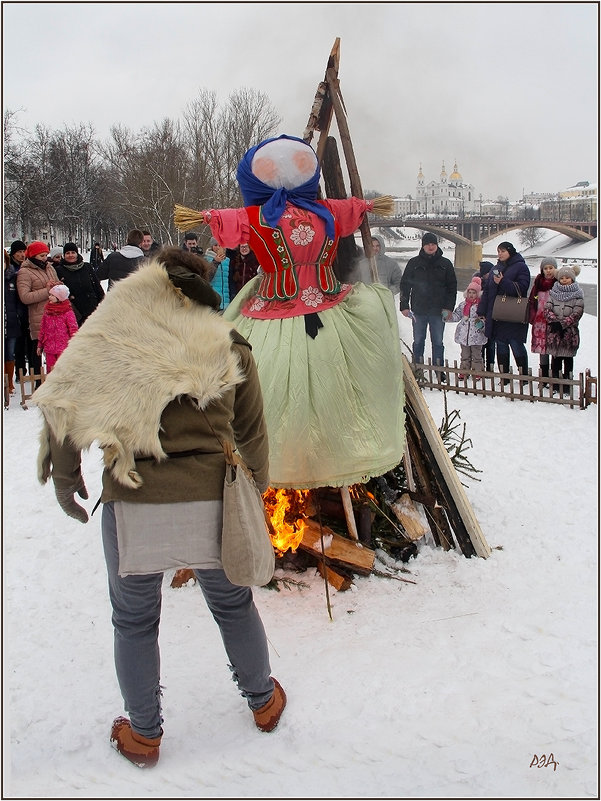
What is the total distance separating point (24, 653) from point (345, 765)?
170 cm

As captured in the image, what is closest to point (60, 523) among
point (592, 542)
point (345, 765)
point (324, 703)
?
point (324, 703)

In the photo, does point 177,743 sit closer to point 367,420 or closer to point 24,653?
point 24,653

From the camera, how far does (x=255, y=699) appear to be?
2.66 meters

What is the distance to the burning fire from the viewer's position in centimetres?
375

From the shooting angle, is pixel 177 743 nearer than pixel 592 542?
Yes

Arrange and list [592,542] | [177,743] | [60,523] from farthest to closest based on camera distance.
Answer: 1. [60,523]
2. [592,542]
3. [177,743]

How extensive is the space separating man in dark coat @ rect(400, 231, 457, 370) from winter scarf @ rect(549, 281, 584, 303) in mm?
1233

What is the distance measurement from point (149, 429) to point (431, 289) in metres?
6.88

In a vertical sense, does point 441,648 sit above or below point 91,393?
below

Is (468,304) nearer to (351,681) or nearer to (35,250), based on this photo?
(35,250)

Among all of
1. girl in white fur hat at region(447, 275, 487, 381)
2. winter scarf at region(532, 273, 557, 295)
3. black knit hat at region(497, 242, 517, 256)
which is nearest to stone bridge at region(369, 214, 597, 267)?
girl in white fur hat at region(447, 275, 487, 381)

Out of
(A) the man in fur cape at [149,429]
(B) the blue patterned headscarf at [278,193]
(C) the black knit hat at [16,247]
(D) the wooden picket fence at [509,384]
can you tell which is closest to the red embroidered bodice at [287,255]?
(B) the blue patterned headscarf at [278,193]
